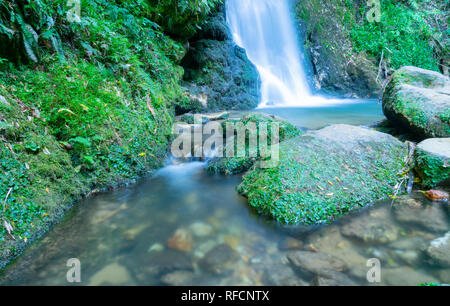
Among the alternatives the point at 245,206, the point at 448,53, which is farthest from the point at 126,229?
the point at 448,53

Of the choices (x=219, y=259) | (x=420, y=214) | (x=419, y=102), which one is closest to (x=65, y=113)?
(x=219, y=259)

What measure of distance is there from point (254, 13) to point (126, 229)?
16.2 m

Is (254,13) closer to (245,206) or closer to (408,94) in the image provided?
(408,94)

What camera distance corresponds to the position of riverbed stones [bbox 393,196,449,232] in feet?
10.1

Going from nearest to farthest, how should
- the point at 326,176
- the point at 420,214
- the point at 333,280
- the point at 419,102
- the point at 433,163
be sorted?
the point at 333,280, the point at 420,214, the point at 326,176, the point at 433,163, the point at 419,102

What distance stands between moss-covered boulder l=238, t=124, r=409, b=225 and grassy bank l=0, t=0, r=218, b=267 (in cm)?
233

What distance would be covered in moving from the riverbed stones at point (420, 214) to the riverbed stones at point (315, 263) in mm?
1401

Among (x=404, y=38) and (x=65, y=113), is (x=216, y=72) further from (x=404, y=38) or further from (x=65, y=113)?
(x=404, y=38)

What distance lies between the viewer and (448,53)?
16.6 metres

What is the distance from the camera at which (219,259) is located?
261 cm

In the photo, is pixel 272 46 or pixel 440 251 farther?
pixel 272 46

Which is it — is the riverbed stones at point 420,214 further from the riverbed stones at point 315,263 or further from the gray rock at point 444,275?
the riverbed stones at point 315,263

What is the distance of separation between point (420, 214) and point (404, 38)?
18.5m

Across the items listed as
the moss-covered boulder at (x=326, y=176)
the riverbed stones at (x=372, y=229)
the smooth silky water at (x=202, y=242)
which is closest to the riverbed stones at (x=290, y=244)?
the smooth silky water at (x=202, y=242)
